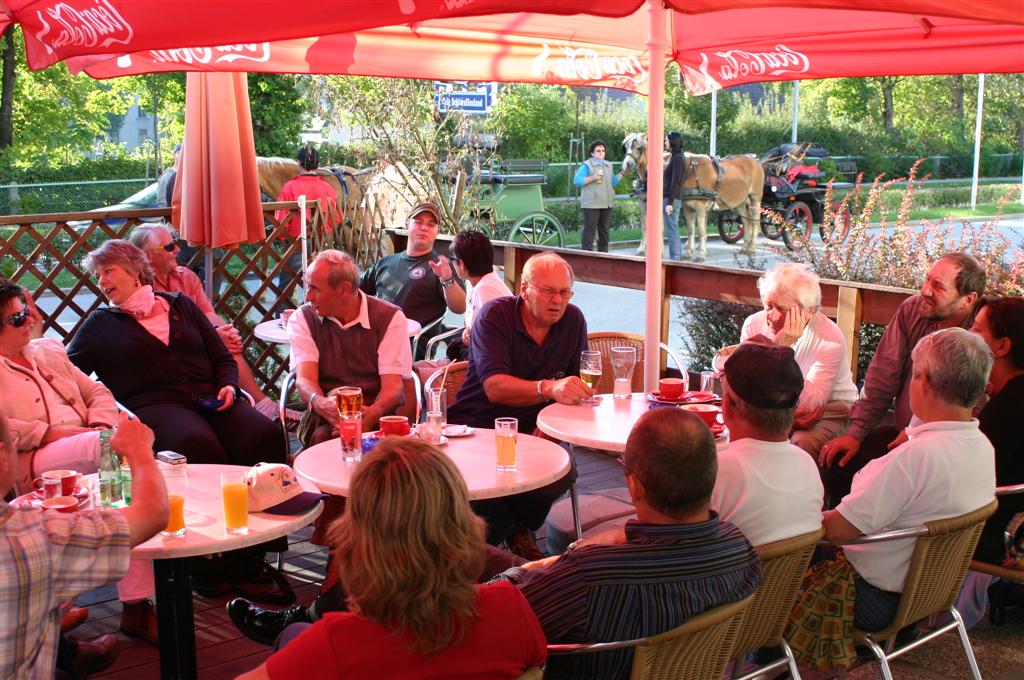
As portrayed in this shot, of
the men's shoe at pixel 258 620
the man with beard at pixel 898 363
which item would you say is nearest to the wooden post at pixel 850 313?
the man with beard at pixel 898 363

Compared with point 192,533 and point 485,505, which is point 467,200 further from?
point 192,533

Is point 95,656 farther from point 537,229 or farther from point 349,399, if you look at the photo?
point 537,229

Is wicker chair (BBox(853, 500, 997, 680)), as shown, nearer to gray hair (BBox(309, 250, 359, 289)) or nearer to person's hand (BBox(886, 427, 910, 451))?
person's hand (BBox(886, 427, 910, 451))

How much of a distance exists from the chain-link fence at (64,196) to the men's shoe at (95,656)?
46.2ft

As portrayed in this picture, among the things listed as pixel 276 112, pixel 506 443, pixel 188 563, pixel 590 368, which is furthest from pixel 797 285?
pixel 276 112

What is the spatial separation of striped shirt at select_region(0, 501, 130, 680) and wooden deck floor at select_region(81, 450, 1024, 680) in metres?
1.40

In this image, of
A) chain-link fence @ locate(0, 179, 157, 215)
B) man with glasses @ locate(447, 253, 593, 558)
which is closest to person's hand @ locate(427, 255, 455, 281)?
man with glasses @ locate(447, 253, 593, 558)

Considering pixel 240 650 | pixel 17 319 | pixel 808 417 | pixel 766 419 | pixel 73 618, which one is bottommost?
pixel 240 650

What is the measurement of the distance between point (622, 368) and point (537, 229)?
11.3 m

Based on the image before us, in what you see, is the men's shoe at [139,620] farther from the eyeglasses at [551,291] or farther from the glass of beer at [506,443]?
the eyeglasses at [551,291]

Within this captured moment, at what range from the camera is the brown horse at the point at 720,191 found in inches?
613

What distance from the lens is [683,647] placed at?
208 cm

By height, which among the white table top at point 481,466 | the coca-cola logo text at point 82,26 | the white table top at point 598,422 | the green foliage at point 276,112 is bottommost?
the white table top at point 481,466

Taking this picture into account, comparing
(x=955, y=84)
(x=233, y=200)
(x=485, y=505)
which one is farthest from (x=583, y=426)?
(x=955, y=84)
